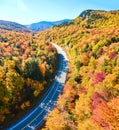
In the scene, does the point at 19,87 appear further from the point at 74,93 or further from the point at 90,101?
the point at 90,101

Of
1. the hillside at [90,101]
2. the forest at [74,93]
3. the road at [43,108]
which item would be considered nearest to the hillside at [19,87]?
the forest at [74,93]

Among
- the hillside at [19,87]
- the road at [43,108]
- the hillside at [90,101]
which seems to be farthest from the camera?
the hillside at [19,87]

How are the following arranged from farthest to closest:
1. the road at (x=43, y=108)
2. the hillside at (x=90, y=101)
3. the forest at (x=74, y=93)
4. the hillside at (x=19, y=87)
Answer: the hillside at (x=19, y=87) → the road at (x=43, y=108) → the forest at (x=74, y=93) → the hillside at (x=90, y=101)

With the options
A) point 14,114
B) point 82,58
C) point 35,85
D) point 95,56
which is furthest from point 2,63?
point 95,56

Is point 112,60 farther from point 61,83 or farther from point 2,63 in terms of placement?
point 2,63

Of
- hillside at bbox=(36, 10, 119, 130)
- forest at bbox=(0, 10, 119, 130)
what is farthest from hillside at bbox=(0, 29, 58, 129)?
hillside at bbox=(36, 10, 119, 130)

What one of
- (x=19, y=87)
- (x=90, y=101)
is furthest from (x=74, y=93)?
(x=19, y=87)

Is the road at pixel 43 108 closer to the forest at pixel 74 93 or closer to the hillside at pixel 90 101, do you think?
the forest at pixel 74 93

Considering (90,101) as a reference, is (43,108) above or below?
below

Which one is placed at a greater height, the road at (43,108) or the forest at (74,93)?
the forest at (74,93)
